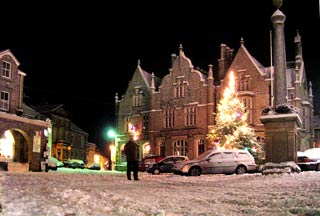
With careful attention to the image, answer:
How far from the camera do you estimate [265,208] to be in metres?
9.06

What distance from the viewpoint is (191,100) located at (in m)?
51.2

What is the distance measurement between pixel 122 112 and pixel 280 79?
36.3m

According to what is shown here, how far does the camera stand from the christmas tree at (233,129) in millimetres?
40531

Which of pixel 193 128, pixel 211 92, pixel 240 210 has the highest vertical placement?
pixel 211 92

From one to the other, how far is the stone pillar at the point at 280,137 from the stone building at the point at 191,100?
25483 millimetres

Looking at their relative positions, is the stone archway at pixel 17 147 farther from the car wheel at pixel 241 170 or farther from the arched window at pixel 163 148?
the car wheel at pixel 241 170

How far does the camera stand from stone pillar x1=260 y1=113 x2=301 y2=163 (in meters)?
20.5

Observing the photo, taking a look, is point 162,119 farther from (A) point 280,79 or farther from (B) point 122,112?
(A) point 280,79

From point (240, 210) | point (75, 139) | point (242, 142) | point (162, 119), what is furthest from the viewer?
point (75, 139)

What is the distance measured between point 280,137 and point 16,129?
23.2m

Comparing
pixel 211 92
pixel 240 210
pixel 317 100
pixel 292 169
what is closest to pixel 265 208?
pixel 240 210

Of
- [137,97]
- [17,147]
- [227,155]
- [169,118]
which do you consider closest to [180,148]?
[169,118]

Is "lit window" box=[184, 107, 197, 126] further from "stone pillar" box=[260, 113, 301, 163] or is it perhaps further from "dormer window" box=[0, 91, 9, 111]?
"stone pillar" box=[260, 113, 301, 163]

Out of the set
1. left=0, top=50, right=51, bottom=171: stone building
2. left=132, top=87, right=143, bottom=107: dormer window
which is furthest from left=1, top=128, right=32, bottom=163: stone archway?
left=132, top=87, right=143, bottom=107: dormer window
